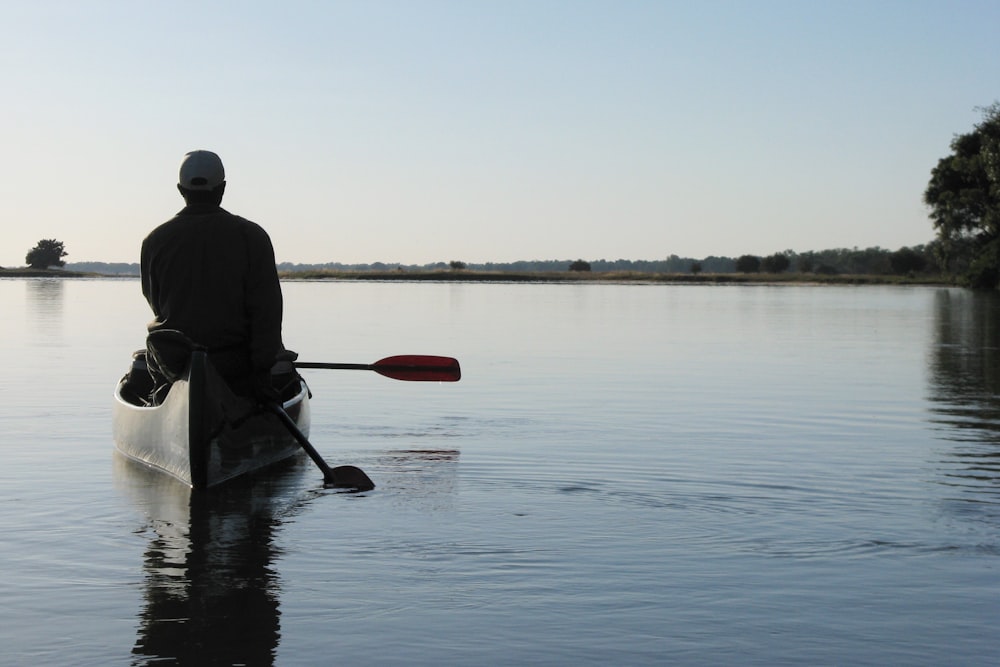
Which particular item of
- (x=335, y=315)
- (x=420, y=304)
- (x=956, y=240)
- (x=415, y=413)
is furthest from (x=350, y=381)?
(x=956, y=240)

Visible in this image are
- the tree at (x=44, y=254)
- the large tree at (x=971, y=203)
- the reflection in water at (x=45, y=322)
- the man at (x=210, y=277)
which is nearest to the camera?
the man at (x=210, y=277)

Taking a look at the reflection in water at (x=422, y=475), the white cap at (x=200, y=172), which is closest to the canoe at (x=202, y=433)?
the reflection in water at (x=422, y=475)

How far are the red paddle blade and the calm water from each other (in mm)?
663

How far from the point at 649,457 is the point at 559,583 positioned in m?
4.62

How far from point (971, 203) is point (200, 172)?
67.8 metres

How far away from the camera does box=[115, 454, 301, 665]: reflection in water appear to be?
5.52 metres

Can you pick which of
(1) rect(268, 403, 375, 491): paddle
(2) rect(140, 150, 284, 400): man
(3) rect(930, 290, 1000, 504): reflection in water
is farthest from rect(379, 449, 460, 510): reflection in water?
(3) rect(930, 290, 1000, 504): reflection in water

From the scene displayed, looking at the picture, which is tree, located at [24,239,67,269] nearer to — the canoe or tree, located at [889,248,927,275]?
tree, located at [889,248,927,275]

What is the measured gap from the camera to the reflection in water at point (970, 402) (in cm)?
1026

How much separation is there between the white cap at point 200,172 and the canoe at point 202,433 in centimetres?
151

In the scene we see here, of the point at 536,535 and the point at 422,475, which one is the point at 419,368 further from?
the point at 536,535

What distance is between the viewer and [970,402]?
16031mm

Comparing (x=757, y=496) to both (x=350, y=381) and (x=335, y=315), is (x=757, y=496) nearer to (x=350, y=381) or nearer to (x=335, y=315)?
(x=350, y=381)

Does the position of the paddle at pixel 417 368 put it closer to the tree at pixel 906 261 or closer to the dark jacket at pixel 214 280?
the dark jacket at pixel 214 280
